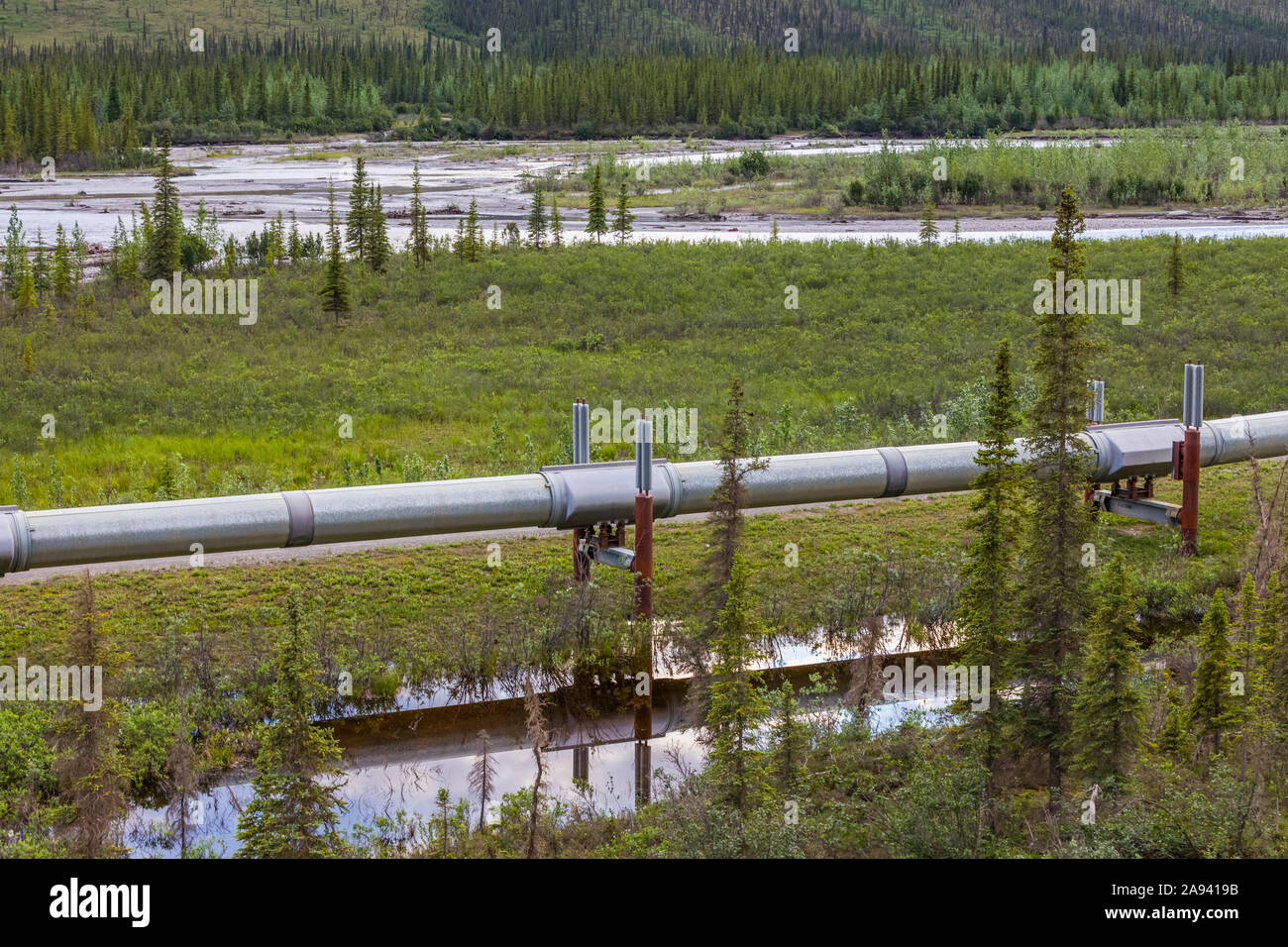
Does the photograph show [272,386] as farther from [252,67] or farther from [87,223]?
[252,67]

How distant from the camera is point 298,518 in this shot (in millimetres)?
16625

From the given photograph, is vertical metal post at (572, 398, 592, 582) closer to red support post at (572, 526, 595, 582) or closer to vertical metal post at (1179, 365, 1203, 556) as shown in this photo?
red support post at (572, 526, 595, 582)

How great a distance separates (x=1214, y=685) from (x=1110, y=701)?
4.71ft

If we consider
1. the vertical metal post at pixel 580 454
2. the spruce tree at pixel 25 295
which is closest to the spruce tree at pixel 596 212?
the spruce tree at pixel 25 295

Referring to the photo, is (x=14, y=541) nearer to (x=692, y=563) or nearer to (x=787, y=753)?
(x=787, y=753)

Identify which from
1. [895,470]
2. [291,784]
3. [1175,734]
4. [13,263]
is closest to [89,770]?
[291,784]

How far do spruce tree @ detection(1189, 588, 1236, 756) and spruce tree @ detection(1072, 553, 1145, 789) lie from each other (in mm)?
924

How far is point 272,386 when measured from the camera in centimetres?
3059

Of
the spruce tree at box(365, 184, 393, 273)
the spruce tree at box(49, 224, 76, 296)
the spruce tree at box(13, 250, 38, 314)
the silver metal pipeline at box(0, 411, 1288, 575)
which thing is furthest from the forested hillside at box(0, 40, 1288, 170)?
the silver metal pipeline at box(0, 411, 1288, 575)

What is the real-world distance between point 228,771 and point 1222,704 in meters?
9.15

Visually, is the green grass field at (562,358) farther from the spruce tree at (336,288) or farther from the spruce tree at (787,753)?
the spruce tree at (787,753)

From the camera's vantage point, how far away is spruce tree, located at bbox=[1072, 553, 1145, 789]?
1221cm

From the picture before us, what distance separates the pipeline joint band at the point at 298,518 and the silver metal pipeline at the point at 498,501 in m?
0.01

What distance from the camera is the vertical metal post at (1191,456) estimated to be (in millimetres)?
20062
